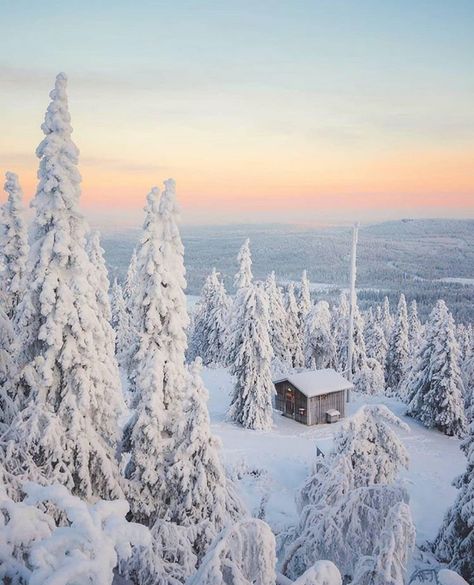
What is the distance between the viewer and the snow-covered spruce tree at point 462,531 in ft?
48.6

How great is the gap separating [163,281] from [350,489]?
295 inches

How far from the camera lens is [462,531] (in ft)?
51.8

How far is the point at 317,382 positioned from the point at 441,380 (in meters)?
9.03

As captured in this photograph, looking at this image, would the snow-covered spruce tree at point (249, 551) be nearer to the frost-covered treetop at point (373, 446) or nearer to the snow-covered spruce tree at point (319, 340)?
the frost-covered treetop at point (373, 446)

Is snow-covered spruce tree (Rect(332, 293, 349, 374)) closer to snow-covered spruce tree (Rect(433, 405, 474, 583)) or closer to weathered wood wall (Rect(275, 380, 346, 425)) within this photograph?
weathered wood wall (Rect(275, 380, 346, 425))

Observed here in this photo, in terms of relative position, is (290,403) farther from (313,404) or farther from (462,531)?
(462,531)

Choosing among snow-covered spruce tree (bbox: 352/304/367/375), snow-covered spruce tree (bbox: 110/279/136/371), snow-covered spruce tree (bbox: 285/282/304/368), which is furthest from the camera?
snow-covered spruce tree (bbox: 110/279/136/371)

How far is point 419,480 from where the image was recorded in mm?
25984

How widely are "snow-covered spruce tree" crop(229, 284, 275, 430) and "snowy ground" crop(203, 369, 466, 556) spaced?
1.14m

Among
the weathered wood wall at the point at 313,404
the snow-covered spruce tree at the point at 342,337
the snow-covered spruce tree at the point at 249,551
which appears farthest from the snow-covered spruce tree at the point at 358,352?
the snow-covered spruce tree at the point at 249,551

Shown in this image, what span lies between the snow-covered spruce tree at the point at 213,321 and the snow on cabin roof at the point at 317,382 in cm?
1808

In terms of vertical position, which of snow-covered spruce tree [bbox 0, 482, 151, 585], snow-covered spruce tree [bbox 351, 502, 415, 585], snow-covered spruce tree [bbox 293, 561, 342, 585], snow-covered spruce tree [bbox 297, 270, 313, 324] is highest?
snow-covered spruce tree [bbox 0, 482, 151, 585]

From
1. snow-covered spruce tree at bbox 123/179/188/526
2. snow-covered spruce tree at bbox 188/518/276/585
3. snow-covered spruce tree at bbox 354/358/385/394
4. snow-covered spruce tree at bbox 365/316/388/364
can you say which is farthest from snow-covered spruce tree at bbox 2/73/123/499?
snow-covered spruce tree at bbox 365/316/388/364

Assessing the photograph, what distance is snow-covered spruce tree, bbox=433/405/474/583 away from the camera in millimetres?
14828
